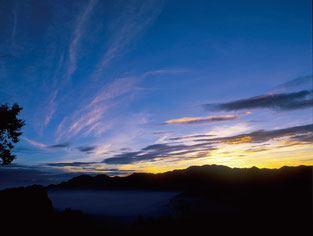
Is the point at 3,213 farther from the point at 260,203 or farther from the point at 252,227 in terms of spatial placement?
the point at 260,203

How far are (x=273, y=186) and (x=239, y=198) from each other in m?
34.1

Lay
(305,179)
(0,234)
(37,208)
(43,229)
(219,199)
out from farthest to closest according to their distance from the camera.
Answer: (219,199) → (305,179) → (37,208) → (43,229) → (0,234)

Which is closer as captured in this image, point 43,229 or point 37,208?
point 43,229

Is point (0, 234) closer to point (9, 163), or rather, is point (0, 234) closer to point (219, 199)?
point (9, 163)

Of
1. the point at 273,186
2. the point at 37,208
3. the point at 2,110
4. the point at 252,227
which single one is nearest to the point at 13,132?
the point at 2,110

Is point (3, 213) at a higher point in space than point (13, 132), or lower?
lower

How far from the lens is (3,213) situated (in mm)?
28172

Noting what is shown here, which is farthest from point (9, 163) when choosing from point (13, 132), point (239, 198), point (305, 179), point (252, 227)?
point (305, 179)

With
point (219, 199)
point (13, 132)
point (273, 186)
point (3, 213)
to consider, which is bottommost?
point (219, 199)

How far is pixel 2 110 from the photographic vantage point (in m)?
26.3

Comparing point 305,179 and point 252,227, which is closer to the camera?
point 252,227

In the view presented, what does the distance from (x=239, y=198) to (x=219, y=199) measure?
62.8 ft

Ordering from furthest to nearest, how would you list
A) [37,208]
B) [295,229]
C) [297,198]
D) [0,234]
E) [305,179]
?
[305,179] < [297,198] < [295,229] < [37,208] < [0,234]

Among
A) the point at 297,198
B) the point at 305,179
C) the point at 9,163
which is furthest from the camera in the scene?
the point at 305,179
